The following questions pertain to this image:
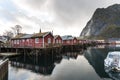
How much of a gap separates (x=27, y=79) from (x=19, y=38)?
4510 centimetres

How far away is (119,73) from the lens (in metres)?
29.7

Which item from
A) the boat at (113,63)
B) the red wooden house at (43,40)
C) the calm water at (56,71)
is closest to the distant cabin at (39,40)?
the red wooden house at (43,40)

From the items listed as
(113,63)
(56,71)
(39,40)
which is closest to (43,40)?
(39,40)

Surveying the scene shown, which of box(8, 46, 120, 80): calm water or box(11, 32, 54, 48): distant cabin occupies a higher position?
box(11, 32, 54, 48): distant cabin

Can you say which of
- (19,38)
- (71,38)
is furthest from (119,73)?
(71,38)

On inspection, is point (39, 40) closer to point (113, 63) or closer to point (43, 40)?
point (43, 40)

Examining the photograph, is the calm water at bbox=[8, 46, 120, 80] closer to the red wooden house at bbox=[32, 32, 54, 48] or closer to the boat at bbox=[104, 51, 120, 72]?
the boat at bbox=[104, 51, 120, 72]

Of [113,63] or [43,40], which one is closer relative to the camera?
[113,63]

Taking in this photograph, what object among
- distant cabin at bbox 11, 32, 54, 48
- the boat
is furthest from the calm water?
distant cabin at bbox 11, 32, 54, 48

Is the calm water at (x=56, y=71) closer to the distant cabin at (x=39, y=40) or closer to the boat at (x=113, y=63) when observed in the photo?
the boat at (x=113, y=63)

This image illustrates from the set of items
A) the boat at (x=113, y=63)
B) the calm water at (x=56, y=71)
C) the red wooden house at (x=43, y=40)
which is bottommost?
the calm water at (x=56, y=71)

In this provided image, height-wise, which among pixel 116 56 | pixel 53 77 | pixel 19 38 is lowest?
pixel 53 77

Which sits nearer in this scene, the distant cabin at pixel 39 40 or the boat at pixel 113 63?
the boat at pixel 113 63

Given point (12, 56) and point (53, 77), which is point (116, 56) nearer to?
point (53, 77)
